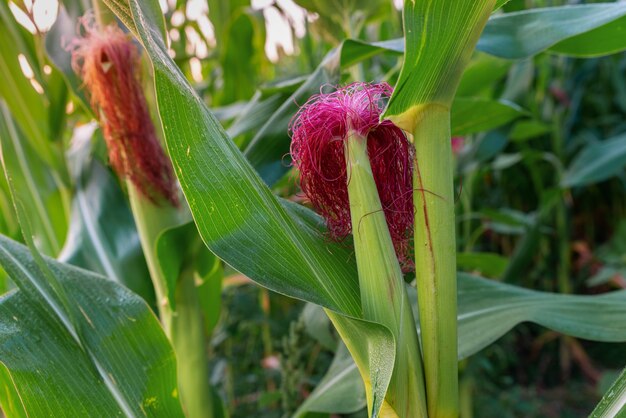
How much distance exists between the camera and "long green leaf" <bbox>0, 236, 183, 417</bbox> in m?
0.50

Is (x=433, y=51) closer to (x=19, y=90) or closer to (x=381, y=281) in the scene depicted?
(x=381, y=281)

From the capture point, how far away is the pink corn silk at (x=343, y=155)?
464mm

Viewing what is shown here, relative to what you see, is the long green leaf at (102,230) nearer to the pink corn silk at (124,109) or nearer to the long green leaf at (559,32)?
the pink corn silk at (124,109)

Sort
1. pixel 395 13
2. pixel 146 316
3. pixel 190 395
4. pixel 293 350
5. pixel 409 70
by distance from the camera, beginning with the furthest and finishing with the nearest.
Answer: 1. pixel 395 13
2. pixel 293 350
3. pixel 190 395
4. pixel 146 316
5. pixel 409 70

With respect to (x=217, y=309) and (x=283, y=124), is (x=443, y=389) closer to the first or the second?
(x=283, y=124)

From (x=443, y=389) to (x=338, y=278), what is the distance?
121mm

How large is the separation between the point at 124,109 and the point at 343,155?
378 mm

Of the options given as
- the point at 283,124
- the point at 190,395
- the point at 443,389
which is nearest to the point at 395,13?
the point at 283,124

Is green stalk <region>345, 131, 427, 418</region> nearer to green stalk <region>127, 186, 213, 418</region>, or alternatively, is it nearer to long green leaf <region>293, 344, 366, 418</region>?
long green leaf <region>293, 344, 366, 418</region>

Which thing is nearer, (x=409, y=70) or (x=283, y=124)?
(x=409, y=70)

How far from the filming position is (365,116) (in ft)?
1.50

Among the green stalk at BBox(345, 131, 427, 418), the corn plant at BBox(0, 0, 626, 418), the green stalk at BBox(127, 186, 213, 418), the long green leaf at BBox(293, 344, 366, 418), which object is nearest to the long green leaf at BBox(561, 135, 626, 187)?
the corn plant at BBox(0, 0, 626, 418)

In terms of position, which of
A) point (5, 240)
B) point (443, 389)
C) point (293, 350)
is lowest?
point (293, 350)

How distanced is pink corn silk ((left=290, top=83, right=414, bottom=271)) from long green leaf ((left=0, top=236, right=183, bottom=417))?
242 mm
